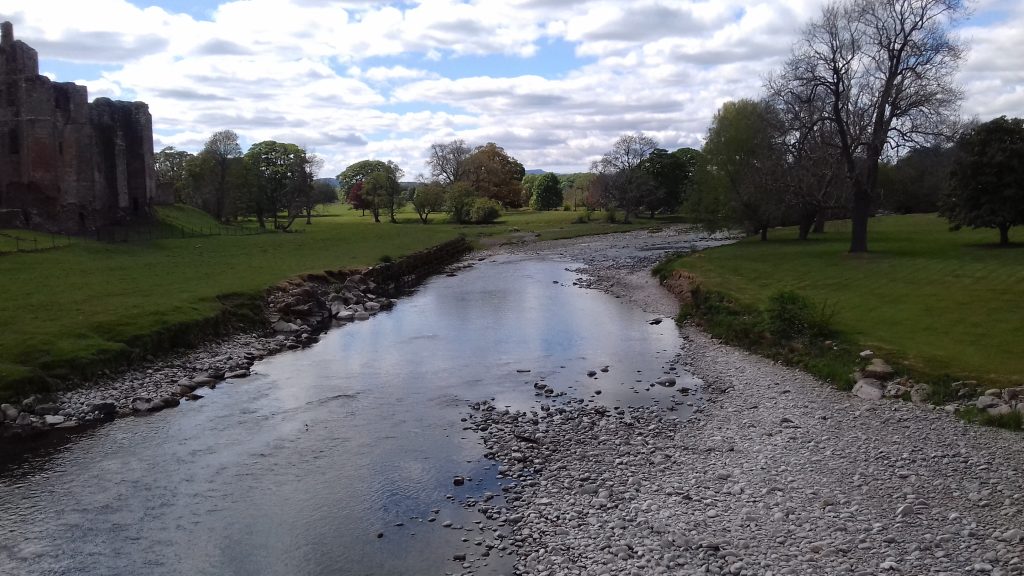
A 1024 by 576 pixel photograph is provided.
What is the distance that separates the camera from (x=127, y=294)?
27797mm

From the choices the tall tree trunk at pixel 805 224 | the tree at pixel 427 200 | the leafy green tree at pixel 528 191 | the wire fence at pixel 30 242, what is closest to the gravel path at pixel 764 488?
the wire fence at pixel 30 242

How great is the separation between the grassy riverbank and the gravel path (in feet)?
39.6

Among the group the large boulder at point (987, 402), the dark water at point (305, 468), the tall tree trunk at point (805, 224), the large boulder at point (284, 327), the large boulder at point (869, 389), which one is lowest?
the dark water at point (305, 468)

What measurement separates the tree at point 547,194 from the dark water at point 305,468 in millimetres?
108228

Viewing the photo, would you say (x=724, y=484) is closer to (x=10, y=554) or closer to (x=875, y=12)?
(x=10, y=554)

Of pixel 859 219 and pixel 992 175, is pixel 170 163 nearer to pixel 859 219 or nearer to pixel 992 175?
pixel 859 219

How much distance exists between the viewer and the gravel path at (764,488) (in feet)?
33.2

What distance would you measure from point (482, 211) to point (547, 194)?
35337 millimetres

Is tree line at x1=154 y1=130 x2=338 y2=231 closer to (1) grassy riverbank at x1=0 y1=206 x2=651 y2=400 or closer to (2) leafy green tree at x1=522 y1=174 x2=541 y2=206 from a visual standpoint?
(1) grassy riverbank at x1=0 y1=206 x2=651 y2=400

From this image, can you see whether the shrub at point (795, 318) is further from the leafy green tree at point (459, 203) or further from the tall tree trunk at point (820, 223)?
the leafy green tree at point (459, 203)

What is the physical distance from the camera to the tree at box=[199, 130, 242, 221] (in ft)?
252

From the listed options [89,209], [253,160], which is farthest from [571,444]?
[253,160]

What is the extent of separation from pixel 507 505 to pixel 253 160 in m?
83.5

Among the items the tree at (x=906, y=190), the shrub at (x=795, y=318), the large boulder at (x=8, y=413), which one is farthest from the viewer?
the tree at (x=906, y=190)
